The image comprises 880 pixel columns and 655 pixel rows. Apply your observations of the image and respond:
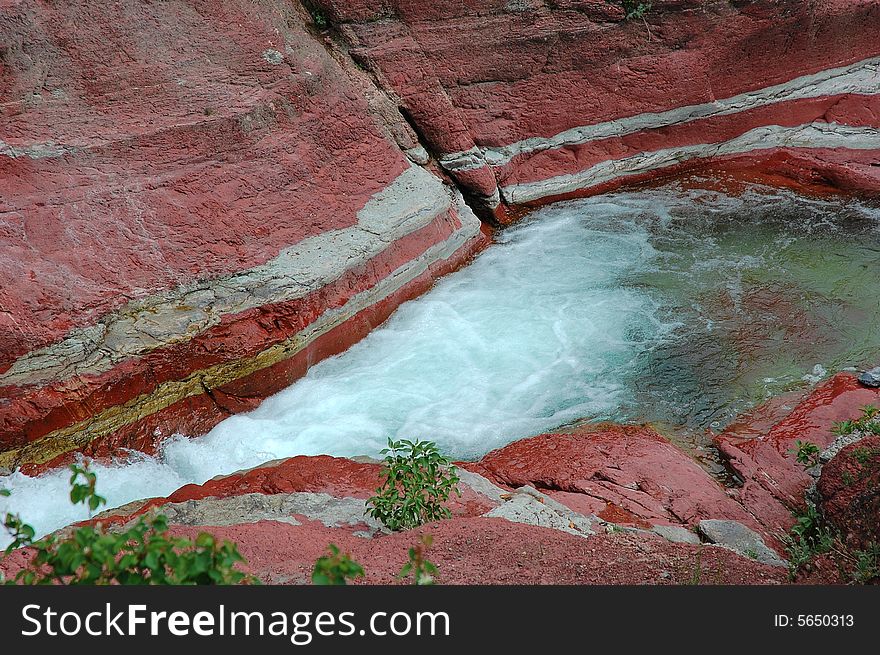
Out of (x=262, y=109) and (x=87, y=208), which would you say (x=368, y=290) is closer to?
(x=262, y=109)

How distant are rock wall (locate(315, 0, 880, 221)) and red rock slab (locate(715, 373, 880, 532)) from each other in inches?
154

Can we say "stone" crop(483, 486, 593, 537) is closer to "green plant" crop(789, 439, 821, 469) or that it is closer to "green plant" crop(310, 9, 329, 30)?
"green plant" crop(789, 439, 821, 469)

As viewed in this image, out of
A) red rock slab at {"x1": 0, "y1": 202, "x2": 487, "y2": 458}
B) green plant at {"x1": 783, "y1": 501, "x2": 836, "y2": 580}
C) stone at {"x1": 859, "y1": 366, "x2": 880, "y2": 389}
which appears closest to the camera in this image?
green plant at {"x1": 783, "y1": 501, "x2": 836, "y2": 580}

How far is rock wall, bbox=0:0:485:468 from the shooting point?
17.7ft

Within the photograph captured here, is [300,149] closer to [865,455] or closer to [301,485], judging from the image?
[301,485]

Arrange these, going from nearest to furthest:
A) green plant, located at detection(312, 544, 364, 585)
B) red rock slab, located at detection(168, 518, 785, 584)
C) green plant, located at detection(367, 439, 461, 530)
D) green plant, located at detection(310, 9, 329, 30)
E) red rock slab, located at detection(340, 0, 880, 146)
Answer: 1. green plant, located at detection(312, 544, 364, 585)
2. red rock slab, located at detection(168, 518, 785, 584)
3. green plant, located at detection(367, 439, 461, 530)
4. green plant, located at detection(310, 9, 329, 30)
5. red rock slab, located at detection(340, 0, 880, 146)

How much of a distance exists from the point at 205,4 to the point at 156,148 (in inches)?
57.3

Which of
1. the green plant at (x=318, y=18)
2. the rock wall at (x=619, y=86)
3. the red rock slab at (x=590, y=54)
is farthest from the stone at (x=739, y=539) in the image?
the green plant at (x=318, y=18)

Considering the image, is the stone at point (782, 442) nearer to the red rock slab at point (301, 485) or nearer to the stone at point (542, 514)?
the stone at point (542, 514)

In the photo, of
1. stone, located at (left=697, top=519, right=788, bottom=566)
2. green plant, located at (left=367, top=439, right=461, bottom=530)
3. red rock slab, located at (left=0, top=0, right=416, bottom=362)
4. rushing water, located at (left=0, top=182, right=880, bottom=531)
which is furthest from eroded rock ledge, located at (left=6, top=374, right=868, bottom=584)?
red rock slab, located at (left=0, top=0, right=416, bottom=362)

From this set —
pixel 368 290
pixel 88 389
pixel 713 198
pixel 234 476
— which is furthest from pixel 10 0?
pixel 713 198

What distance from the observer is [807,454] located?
4770mm

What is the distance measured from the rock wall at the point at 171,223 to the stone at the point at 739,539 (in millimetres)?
3283

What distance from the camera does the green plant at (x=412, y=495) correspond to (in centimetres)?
397
